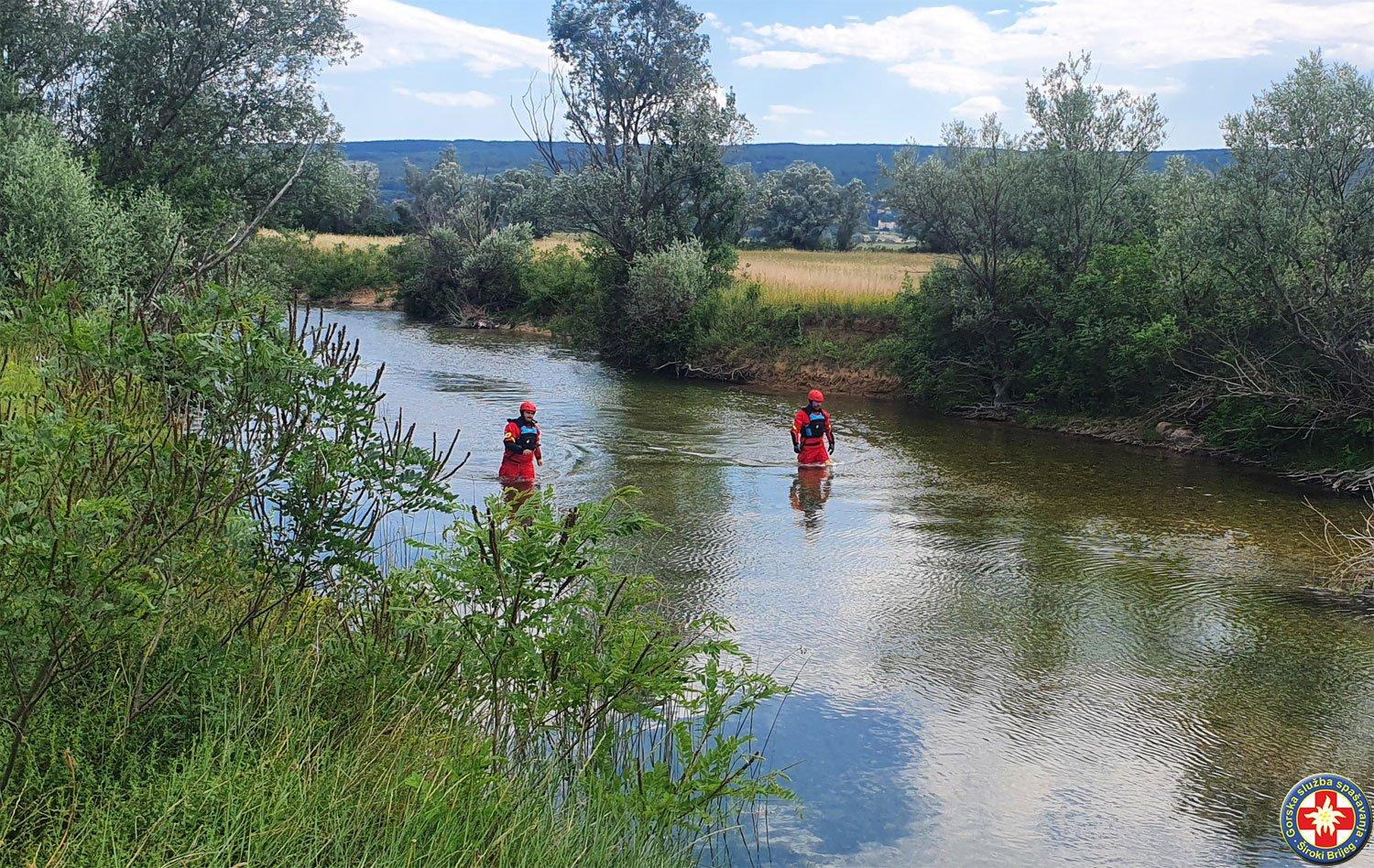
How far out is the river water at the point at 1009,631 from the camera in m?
7.48

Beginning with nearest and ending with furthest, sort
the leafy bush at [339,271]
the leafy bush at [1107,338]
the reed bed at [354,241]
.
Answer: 1. the leafy bush at [1107,338]
2. the leafy bush at [339,271]
3. the reed bed at [354,241]

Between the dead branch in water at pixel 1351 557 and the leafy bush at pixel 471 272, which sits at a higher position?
the leafy bush at pixel 471 272

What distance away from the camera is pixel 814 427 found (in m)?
18.6

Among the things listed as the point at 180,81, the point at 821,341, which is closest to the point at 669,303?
the point at 821,341

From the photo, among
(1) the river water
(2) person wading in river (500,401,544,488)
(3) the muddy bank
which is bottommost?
(1) the river water

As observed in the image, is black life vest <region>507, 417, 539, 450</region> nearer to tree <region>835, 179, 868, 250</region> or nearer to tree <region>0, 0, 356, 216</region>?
tree <region>0, 0, 356, 216</region>

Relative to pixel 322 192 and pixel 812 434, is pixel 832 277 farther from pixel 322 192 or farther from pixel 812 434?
pixel 812 434

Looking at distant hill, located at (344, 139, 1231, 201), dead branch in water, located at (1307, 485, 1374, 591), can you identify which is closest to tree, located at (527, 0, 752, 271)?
dead branch in water, located at (1307, 485, 1374, 591)

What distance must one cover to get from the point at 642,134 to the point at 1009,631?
1200 inches

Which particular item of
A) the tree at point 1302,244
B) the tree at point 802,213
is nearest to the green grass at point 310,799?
the tree at point 1302,244

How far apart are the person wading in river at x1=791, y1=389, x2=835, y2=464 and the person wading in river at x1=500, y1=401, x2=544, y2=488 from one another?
4.57 metres

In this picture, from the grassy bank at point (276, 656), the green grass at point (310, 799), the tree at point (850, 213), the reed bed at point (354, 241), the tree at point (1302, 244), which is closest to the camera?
the green grass at point (310, 799)

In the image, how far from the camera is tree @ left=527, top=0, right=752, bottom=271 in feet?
121

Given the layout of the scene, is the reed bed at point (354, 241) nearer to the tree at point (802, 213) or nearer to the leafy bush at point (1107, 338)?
the tree at point (802, 213)
